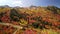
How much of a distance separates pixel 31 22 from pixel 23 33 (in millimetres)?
442

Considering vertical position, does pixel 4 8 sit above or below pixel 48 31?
above

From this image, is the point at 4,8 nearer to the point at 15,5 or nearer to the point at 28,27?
the point at 15,5

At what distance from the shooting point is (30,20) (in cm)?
567

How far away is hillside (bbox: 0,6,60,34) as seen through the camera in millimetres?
5488

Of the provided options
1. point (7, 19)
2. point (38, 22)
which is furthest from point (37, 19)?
point (7, 19)

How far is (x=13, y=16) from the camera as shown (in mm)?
5656

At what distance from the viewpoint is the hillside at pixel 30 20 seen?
549cm

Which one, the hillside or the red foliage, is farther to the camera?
the red foliage

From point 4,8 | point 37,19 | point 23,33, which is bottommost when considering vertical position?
point 23,33

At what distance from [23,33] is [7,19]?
66 cm

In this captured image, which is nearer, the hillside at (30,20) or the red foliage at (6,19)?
the hillside at (30,20)

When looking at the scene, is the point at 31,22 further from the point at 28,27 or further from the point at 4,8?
the point at 4,8

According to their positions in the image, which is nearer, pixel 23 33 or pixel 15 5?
pixel 23 33

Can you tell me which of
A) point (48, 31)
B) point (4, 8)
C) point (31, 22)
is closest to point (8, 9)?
point (4, 8)
